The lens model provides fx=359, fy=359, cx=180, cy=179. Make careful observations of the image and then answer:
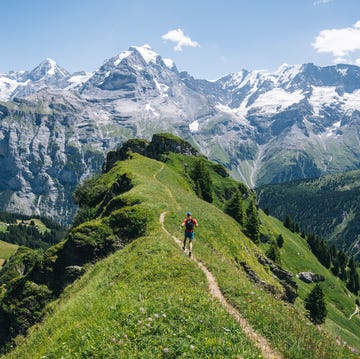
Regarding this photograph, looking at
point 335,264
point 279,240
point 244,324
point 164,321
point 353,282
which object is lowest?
point 353,282

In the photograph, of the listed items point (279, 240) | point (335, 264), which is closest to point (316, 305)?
point (279, 240)

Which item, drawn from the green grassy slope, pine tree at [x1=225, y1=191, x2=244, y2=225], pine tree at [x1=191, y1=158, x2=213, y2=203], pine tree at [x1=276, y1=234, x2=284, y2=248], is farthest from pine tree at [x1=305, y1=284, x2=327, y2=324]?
the green grassy slope

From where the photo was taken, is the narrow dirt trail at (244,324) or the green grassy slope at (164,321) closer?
the green grassy slope at (164,321)

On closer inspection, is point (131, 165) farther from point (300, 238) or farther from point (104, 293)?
point (300, 238)

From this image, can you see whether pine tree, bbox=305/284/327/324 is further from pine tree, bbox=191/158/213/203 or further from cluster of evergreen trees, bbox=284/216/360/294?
cluster of evergreen trees, bbox=284/216/360/294

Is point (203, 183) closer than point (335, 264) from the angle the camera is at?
Yes

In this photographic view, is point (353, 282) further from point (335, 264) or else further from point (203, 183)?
point (203, 183)

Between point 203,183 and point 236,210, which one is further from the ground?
point 203,183

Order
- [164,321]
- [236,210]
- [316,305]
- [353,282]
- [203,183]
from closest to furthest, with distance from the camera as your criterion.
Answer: [164,321] → [316,305] → [236,210] → [203,183] → [353,282]

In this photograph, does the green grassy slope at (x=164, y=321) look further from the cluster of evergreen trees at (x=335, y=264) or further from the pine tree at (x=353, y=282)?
the pine tree at (x=353, y=282)

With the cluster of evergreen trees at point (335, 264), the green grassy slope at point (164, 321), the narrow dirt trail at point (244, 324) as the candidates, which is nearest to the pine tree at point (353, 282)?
the cluster of evergreen trees at point (335, 264)

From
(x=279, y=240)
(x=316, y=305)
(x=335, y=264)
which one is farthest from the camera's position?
(x=335, y=264)

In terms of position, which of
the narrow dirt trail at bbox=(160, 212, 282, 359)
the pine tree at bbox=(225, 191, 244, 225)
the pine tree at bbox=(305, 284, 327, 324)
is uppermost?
the narrow dirt trail at bbox=(160, 212, 282, 359)

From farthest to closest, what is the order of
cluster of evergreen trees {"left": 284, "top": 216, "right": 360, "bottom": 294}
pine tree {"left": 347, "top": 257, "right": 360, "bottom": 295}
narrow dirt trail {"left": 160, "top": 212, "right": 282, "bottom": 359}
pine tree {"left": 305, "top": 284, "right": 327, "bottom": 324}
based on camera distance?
1. cluster of evergreen trees {"left": 284, "top": 216, "right": 360, "bottom": 294}
2. pine tree {"left": 347, "top": 257, "right": 360, "bottom": 295}
3. pine tree {"left": 305, "top": 284, "right": 327, "bottom": 324}
4. narrow dirt trail {"left": 160, "top": 212, "right": 282, "bottom": 359}
